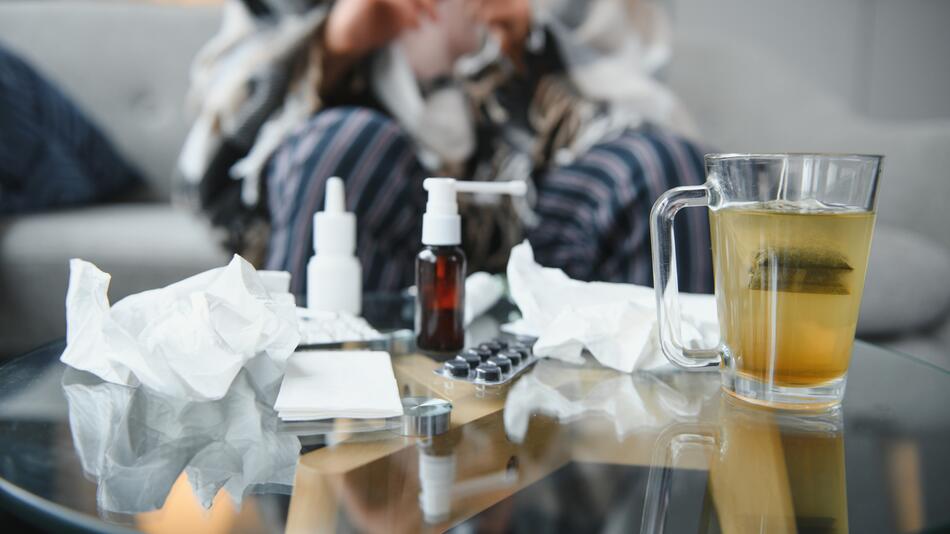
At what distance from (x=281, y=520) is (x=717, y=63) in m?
1.49

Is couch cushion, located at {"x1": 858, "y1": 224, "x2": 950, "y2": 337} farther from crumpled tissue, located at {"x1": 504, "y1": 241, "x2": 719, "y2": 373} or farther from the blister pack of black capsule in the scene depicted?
the blister pack of black capsule

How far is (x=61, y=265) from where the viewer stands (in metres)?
1.08

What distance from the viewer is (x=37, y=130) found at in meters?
1.28

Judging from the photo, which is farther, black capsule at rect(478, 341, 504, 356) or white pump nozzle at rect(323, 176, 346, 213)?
white pump nozzle at rect(323, 176, 346, 213)

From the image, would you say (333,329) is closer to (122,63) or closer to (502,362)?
(502,362)

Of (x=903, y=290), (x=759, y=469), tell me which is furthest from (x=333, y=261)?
(x=903, y=290)

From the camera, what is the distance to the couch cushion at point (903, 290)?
0.94 metres

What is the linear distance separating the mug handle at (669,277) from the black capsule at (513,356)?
9 centimetres

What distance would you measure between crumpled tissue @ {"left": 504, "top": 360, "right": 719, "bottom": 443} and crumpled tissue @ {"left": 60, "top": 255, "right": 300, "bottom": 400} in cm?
14

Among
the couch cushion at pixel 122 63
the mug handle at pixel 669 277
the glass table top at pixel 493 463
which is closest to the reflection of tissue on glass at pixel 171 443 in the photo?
the glass table top at pixel 493 463

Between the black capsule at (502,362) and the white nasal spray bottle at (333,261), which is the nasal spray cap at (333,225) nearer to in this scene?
the white nasal spray bottle at (333,261)

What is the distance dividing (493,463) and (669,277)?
0.58 ft

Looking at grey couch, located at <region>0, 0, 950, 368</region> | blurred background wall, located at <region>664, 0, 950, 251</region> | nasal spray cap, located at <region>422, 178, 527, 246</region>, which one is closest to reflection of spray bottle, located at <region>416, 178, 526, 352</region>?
nasal spray cap, located at <region>422, 178, 527, 246</region>

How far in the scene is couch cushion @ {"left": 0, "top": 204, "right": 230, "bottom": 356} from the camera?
1076mm
